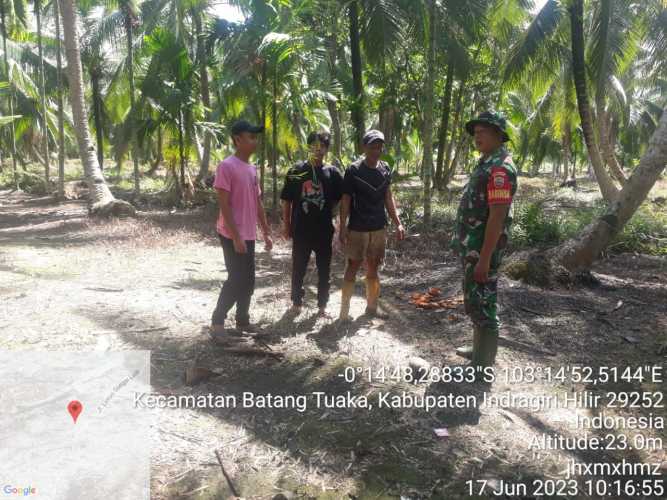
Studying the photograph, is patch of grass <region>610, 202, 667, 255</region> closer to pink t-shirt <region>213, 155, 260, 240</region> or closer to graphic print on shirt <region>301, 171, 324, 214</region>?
graphic print on shirt <region>301, 171, 324, 214</region>

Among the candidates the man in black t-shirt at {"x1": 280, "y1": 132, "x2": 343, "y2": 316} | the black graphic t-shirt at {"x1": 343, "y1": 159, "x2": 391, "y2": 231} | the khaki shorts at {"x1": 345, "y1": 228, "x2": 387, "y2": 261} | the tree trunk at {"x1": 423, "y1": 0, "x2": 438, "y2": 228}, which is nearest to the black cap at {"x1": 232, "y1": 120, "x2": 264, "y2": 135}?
the man in black t-shirt at {"x1": 280, "y1": 132, "x2": 343, "y2": 316}

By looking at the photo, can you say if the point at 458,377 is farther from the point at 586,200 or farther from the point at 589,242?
the point at 586,200

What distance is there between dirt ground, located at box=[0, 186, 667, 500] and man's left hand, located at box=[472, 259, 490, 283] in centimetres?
78

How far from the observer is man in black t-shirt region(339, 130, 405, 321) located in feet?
14.6

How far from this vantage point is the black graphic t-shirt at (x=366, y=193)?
4.45m

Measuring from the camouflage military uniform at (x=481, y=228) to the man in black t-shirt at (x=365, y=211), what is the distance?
113 centimetres

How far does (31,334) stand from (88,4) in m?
13.6

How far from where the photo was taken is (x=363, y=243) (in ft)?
15.0

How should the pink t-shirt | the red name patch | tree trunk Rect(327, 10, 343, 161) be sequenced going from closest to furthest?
1. the red name patch
2. the pink t-shirt
3. tree trunk Rect(327, 10, 343, 161)

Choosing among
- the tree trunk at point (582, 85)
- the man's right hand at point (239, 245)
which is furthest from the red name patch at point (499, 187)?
the tree trunk at point (582, 85)

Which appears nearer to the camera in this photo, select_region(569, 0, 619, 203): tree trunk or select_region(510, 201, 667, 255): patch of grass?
select_region(510, 201, 667, 255): patch of grass

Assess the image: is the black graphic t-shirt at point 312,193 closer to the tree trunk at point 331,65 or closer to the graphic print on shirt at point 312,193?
the graphic print on shirt at point 312,193

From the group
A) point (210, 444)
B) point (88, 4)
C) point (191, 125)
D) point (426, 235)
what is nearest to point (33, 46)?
point (88, 4)

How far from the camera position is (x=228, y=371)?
3635 millimetres
